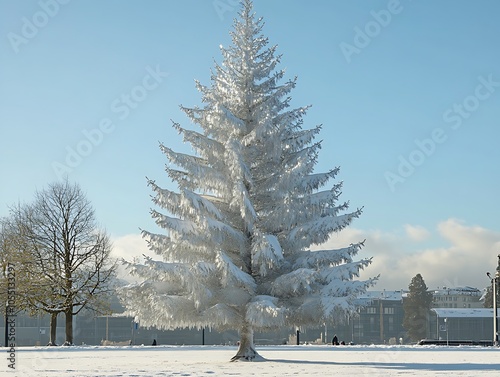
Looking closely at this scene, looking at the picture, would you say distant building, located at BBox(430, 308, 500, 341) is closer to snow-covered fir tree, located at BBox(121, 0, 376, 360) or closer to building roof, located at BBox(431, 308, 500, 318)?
building roof, located at BBox(431, 308, 500, 318)

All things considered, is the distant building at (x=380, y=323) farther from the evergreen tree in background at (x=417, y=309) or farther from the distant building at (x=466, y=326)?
the evergreen tree in background at (x=417, y=309)

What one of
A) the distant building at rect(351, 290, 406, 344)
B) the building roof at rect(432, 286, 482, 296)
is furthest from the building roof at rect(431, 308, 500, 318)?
the building roof at rect(432, 286, 482, 296)

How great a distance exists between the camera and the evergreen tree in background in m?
98.0

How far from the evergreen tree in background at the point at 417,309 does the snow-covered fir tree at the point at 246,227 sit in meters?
74.7

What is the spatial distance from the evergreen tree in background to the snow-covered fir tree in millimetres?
74655

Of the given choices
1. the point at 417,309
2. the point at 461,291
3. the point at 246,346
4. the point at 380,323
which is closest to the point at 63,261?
the point at 246,346

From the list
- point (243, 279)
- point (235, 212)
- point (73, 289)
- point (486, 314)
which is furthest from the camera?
point (486, 314)

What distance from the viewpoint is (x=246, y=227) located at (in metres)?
27.1

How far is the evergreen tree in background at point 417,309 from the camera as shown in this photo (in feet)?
322

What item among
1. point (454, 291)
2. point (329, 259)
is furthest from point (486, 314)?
point (329, 259)

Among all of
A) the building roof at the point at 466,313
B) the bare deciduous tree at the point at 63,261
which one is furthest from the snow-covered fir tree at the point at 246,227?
the building roof at the point at 466,313

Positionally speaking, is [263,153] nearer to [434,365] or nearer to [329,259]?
[329,259]

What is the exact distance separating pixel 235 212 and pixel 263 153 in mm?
2632

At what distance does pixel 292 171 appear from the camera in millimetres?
27031
